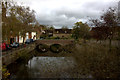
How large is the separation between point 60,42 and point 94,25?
19.4 m

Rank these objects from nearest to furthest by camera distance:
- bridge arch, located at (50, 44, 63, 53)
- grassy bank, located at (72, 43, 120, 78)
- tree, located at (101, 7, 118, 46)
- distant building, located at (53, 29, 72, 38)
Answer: grassy bank, located at (72, 43, 120, 78), tree, located at (101, 7, 118, 46), bridge arch, located at (50, 44, 63, 53), distant building, located at (53, 29, 72, 38)

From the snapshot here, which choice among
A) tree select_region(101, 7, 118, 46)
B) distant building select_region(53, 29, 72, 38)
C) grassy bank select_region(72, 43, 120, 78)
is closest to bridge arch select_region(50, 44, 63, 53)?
grassy bank select_region(72, 43, 120, 78)

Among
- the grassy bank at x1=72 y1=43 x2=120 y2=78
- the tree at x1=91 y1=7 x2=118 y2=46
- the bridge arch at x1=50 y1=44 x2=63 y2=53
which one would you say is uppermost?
the tree at x1=91 y1=7 x2=118 y2=46

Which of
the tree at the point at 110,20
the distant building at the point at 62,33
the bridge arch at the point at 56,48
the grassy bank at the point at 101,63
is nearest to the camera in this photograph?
the grassy bank at the point at 101,63

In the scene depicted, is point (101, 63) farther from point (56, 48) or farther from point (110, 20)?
point (56, 48)

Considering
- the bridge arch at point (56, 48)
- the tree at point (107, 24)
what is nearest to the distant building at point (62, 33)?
the bridge arch at point (56, 48)

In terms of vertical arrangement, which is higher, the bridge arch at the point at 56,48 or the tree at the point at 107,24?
the tree at the point at 107,24

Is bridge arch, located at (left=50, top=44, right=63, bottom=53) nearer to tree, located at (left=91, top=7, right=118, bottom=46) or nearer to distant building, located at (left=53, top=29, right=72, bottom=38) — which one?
tree, located at (left=91, top=7, right=118, bottom=46)

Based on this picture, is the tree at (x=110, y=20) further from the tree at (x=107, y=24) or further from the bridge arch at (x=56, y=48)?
the bridge arch at (x=56, y=48)

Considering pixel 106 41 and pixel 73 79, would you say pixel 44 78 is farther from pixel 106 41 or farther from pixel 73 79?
pixel 106 41

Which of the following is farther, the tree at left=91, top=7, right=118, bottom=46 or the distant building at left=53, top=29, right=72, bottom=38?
the distant building at left=53, top=29, right=72, bottom=38

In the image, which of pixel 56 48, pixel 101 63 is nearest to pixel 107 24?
pixel 101 63

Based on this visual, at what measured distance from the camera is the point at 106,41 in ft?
36.9

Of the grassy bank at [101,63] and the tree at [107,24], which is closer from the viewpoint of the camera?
the grassy bank at [101,63]
